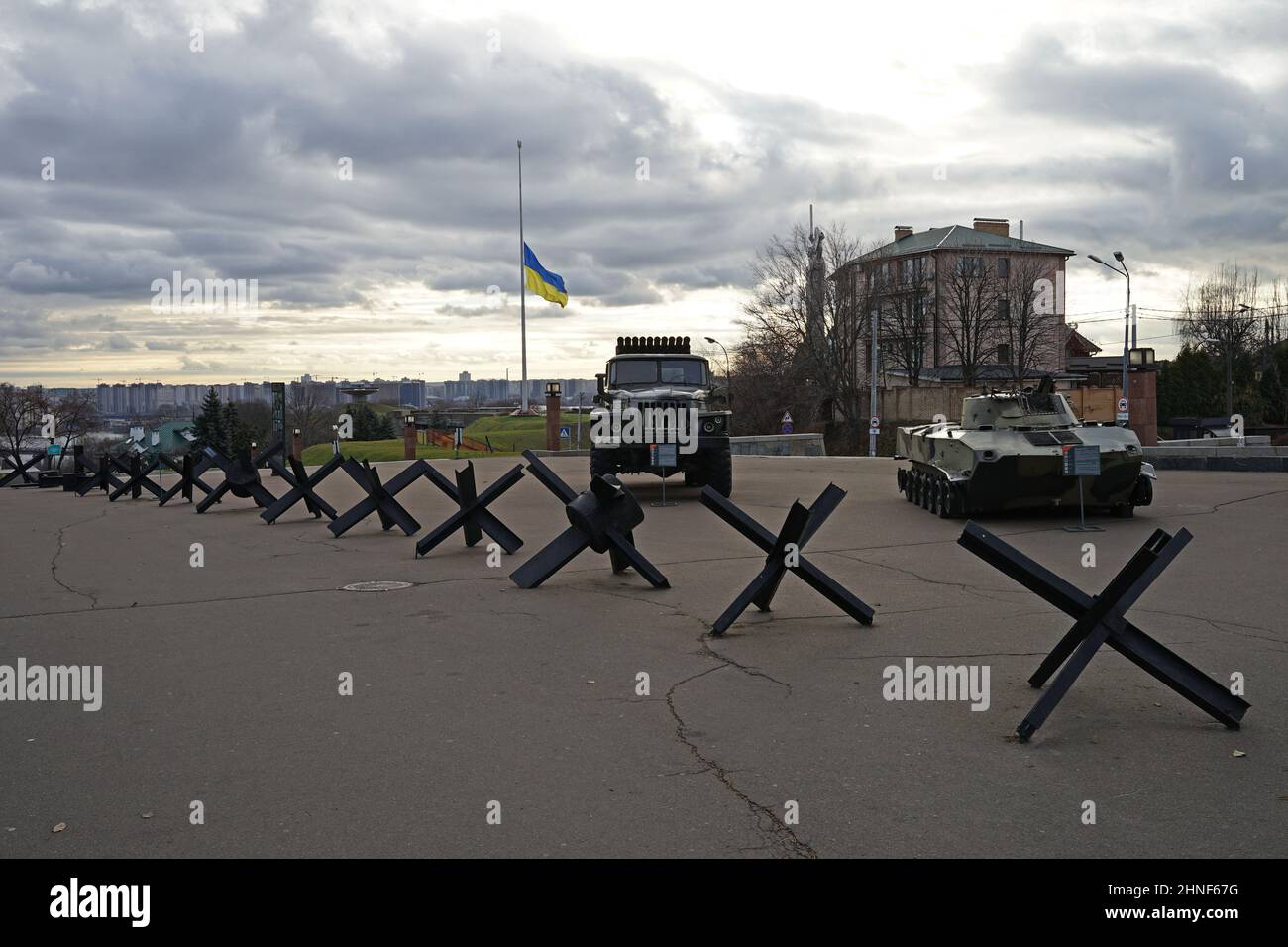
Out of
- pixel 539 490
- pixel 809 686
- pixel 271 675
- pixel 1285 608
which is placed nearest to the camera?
pixel 809 686

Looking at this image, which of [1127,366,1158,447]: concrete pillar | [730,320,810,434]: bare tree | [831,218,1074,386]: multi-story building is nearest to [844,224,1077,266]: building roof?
[831,218,1074,386]: multi-story building

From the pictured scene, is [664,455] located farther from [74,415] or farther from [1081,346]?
[1081,346]

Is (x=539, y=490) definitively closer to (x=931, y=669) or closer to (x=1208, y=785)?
(x=931, y=669)

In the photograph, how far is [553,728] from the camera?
6.14 m

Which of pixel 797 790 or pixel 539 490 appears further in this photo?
pixel 539 490

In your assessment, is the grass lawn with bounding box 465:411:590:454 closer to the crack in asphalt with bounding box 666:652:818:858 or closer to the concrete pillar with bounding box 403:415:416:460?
the concrete pillar with bounding box 403:415:416:460

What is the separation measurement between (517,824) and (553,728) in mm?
1459

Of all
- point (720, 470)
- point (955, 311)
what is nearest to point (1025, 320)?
point (955, 311)

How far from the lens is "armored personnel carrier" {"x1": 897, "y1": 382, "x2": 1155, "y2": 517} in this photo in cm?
1564

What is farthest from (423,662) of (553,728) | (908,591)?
(908,591)

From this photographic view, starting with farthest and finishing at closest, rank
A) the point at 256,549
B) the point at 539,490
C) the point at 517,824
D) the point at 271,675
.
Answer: the point at 539,490, the point at 256,549, the point at 271,675, the point at 517,824

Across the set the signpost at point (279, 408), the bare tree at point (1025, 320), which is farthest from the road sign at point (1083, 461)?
the bare tree at point (1025, 320)

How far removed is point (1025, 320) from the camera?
213 ft

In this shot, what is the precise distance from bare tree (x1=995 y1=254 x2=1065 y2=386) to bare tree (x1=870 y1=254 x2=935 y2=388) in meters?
4.57
